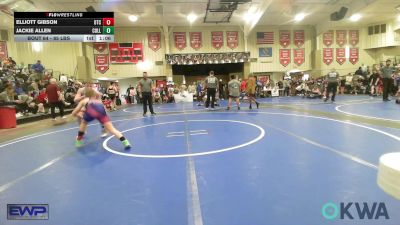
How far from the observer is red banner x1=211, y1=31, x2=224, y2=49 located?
21.1 metres

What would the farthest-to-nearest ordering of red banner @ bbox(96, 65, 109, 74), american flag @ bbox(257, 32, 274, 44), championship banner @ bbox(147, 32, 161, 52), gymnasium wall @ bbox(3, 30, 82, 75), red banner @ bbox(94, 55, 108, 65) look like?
american flag @ bbox(257, 32, 274, 44) < championship banner @ bbox(147, 32, 161, 52) < red banner @ bbox(96, 65, 109, 74) < red banner @ bbox(94, 55, 108, 65) < gymnasium wall @ bbox(3, 30, 82, 75)

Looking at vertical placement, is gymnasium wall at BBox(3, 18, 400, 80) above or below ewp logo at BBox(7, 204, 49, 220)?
above

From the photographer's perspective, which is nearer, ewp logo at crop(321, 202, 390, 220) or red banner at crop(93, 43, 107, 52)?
ewp logo at crop(321, 202, 390, 220)

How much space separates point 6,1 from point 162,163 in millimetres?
12782

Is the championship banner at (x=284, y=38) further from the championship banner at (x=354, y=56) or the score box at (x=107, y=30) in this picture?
the score box at (x=107, y=30)

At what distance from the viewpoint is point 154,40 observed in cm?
2058

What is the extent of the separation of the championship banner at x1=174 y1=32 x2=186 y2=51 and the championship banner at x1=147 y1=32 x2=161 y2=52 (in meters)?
1.37

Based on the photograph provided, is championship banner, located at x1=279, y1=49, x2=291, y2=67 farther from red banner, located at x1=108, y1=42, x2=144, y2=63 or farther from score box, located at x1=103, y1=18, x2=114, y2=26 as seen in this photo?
score box, located at x1=103, y1=18, x2=114, y2=26

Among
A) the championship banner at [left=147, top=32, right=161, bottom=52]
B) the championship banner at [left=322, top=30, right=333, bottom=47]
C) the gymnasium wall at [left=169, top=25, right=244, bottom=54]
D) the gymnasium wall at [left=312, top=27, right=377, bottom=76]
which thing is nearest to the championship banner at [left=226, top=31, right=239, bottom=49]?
the gymnasium wall at [left=169, top=25, right=244, bottom=54]

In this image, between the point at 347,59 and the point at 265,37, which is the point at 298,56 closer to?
the point at 265,37

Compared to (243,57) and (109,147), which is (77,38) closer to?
(109,147)

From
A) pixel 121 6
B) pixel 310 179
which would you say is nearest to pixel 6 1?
pixel 121 6

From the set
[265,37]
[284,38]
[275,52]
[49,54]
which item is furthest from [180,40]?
[49,54]

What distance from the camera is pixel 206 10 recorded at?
54.8 feet
